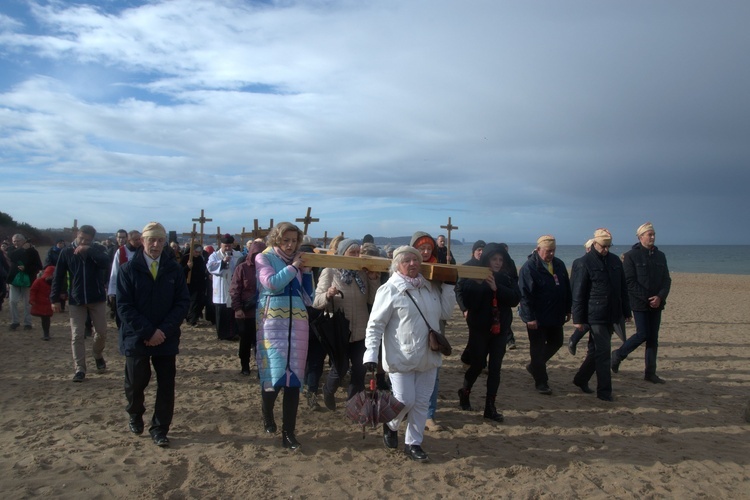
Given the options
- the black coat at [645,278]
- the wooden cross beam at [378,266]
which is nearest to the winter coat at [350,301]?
the wooden cross beam at [378,266]

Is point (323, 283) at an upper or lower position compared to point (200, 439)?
upper

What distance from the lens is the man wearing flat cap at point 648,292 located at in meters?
7.53

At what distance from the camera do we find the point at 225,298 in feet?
31.8

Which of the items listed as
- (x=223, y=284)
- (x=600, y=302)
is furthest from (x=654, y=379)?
(x=223, y=284)

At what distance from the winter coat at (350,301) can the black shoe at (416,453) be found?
55.6 inches

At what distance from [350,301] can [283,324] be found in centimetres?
124

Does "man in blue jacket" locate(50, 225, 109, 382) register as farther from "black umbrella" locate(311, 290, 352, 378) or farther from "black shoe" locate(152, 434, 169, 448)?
"black umbrella" locate(311, 290, 352, 378)

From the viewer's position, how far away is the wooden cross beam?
4598 mm

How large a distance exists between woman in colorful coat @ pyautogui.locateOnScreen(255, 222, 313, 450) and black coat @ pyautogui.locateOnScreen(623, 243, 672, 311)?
15.7 feet

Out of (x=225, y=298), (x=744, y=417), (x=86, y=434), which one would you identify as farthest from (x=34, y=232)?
(x=744, y=417)

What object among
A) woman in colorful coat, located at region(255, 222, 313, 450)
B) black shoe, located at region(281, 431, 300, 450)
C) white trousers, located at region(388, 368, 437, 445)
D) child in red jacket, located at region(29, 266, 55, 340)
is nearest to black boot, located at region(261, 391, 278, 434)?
woman in colorful coat, located at region(255, 222, 313, 450)

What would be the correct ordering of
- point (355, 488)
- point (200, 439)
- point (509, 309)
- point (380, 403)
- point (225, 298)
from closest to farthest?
point (355, 488) < point (380, 403) < point (200, 439) < point (509, 309) < point (225, 298)

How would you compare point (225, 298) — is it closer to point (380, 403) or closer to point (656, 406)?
point (380, 403)

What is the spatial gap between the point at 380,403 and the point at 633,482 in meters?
2.11
